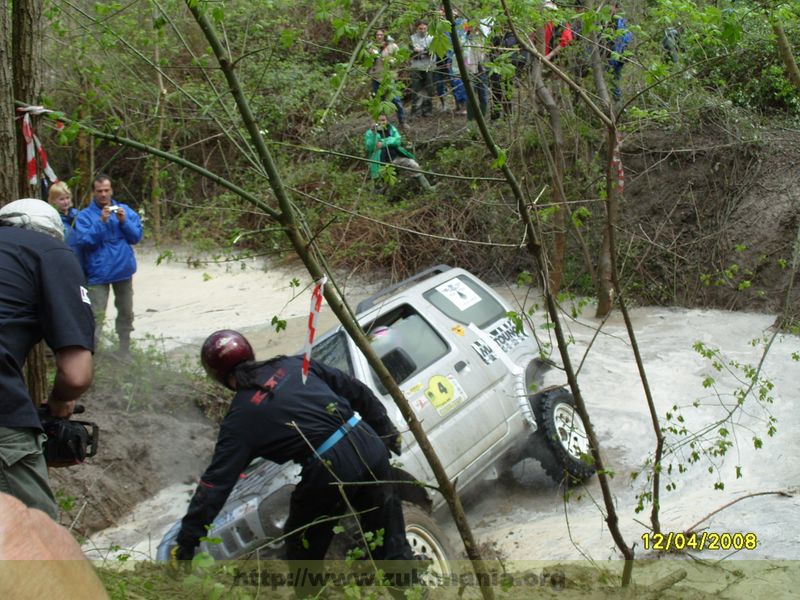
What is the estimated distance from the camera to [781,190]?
462 inches

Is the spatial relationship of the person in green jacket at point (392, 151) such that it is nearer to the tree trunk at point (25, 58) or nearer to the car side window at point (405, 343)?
the car side window at point (405, 343)

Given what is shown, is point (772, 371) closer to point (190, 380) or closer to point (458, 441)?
point (458, 441)

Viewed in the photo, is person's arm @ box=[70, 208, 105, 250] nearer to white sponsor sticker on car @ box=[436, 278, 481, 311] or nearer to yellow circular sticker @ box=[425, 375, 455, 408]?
white sponsor sticker on car @ box=[436, 278, 481, 311]

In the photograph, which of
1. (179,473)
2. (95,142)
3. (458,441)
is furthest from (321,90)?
(95,142)

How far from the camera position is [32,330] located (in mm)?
3707

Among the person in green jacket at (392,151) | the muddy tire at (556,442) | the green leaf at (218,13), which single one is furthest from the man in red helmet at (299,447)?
the person in green jacket at (392,151)

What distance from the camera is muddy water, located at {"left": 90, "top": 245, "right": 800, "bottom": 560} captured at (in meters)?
5.66

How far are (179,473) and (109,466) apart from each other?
598 mm

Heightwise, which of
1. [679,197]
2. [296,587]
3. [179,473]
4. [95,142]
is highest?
[95,142]

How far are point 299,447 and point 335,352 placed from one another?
2134 millimetres

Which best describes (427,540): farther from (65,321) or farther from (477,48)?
(477,48)

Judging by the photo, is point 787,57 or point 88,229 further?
point 88,229

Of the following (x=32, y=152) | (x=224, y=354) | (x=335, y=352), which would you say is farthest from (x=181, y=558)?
(x=335, y=352)
